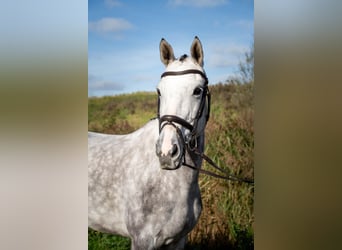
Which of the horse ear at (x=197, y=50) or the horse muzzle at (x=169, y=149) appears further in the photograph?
the horse ear at (x=197, y=50)

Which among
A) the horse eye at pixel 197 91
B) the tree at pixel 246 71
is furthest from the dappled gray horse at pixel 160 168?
the tree at pixel 246 71

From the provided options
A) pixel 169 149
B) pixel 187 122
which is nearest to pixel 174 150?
pixel 169 149

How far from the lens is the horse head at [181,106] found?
6.41 feet

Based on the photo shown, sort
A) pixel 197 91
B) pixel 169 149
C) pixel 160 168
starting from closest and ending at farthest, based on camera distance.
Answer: pixel 169 149 < pixel 197 91 < pixel 160 168

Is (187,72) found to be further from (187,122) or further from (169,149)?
(169,149)

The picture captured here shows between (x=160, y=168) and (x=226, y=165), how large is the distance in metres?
0.38

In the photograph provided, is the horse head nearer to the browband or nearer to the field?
the browband

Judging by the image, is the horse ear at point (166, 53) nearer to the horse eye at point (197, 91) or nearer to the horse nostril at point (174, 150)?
the horse eye at point (197, 91)

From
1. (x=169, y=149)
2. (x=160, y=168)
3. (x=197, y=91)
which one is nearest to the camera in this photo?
(x=169, y=149)

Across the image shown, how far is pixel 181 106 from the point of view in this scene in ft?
6.48

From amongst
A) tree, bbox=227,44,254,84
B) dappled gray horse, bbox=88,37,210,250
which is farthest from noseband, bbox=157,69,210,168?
tree, bbox=227,44,254,84

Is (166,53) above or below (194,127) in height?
above
